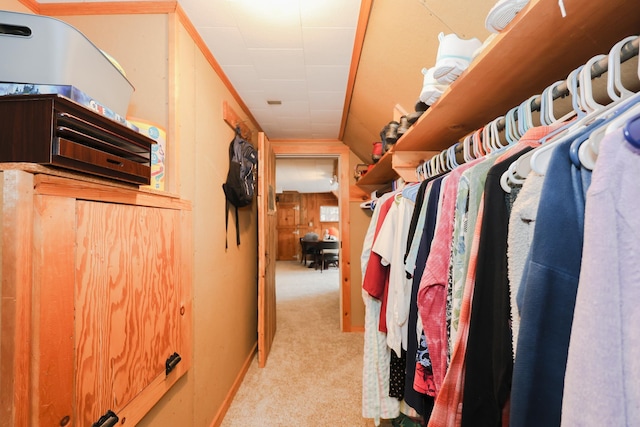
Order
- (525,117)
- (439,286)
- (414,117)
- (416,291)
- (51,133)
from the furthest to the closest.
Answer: (414,117), (416,291), (439,286), (525,117), (51,133)

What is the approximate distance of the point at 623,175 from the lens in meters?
0.33

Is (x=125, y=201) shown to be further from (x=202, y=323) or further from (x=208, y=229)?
(x=202, y=323)

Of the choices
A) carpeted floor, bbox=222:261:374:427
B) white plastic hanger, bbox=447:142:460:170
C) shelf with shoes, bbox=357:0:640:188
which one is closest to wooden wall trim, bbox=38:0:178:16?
shelf with shoes, bbox=357:0:640:188

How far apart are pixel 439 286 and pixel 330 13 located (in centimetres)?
133

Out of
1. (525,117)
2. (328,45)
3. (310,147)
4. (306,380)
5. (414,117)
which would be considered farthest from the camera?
(310,147)

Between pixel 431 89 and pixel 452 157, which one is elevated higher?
pixel 431 89

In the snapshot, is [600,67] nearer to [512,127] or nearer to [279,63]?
[512,127]

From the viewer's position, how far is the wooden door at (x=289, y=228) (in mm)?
9523

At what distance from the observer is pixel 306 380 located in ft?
7.23

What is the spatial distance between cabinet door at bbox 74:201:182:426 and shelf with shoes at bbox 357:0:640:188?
1135 mm

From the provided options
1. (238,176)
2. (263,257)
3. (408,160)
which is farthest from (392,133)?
(263,257)

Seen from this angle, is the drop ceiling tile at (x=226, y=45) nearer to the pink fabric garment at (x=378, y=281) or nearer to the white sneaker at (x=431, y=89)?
the white sneaker at (x=431, y=89)

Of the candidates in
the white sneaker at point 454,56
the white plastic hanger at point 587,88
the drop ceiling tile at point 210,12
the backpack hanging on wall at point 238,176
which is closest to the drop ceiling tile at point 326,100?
the backpack hanging on wall at point 238,176

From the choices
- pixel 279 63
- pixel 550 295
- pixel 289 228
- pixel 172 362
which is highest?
pixel 279 63
